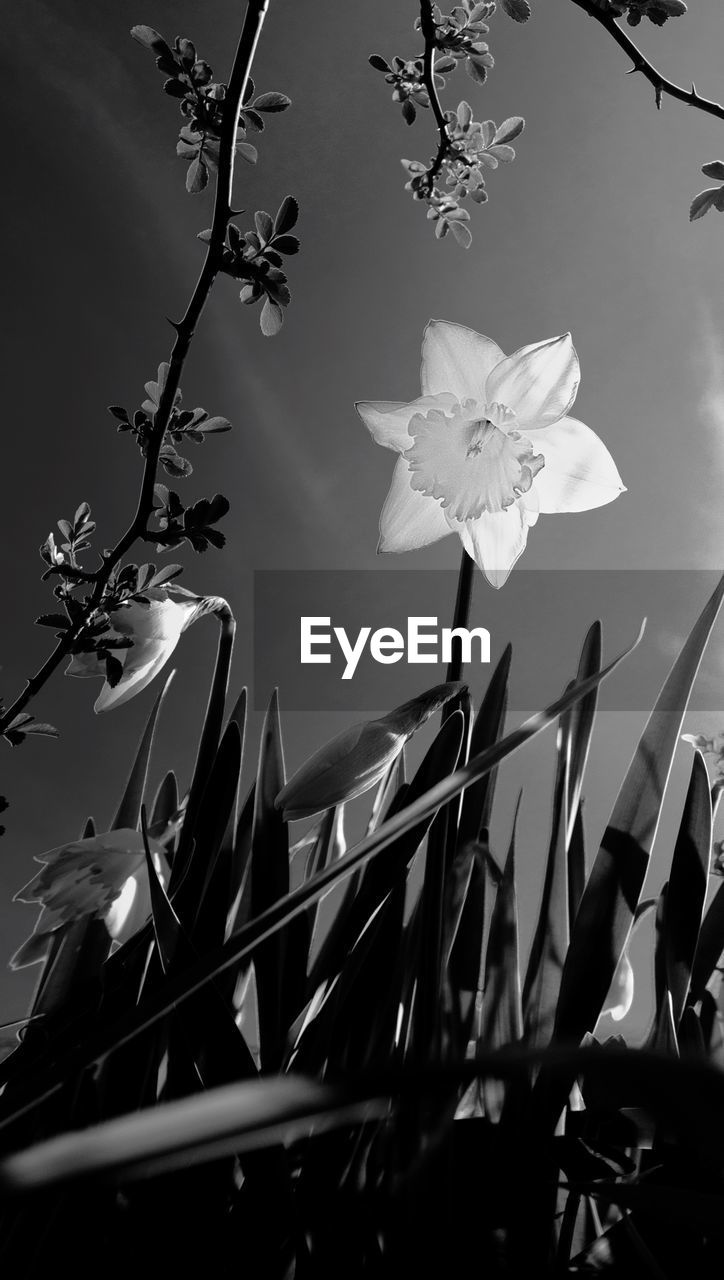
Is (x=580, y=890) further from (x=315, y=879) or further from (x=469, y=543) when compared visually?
(x=315, y=879)

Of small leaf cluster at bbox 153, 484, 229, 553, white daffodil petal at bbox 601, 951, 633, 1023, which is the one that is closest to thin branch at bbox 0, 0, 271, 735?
small leaf cluster at bbox 153, 484, 229, 553

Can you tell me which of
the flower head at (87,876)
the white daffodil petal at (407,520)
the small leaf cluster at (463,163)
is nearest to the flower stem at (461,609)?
the white daffodil petal at (407,520)

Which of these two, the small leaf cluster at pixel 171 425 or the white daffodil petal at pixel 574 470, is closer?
the small leaf cluster at pixel 171 425

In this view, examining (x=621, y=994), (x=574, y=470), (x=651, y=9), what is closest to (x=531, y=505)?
(x=574, y=470)

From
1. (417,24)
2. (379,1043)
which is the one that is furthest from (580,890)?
(417,24)

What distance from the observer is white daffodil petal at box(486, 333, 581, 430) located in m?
0.79

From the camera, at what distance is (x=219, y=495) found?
0.58 meters

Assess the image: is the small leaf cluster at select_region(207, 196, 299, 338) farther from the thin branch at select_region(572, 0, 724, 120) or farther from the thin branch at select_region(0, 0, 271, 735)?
the thin branch at select_region(572, 0, 724, 120)

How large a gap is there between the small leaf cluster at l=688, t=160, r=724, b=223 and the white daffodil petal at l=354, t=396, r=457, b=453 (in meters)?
0.29

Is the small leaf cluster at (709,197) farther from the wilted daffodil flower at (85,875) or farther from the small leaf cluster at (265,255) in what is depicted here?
the wilted daffodil flower at (85,875)

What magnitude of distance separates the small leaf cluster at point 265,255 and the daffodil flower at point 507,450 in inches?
9.3

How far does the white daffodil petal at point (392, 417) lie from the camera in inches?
33.3

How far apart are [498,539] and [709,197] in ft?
1.20

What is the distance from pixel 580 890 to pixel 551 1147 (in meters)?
0.32
